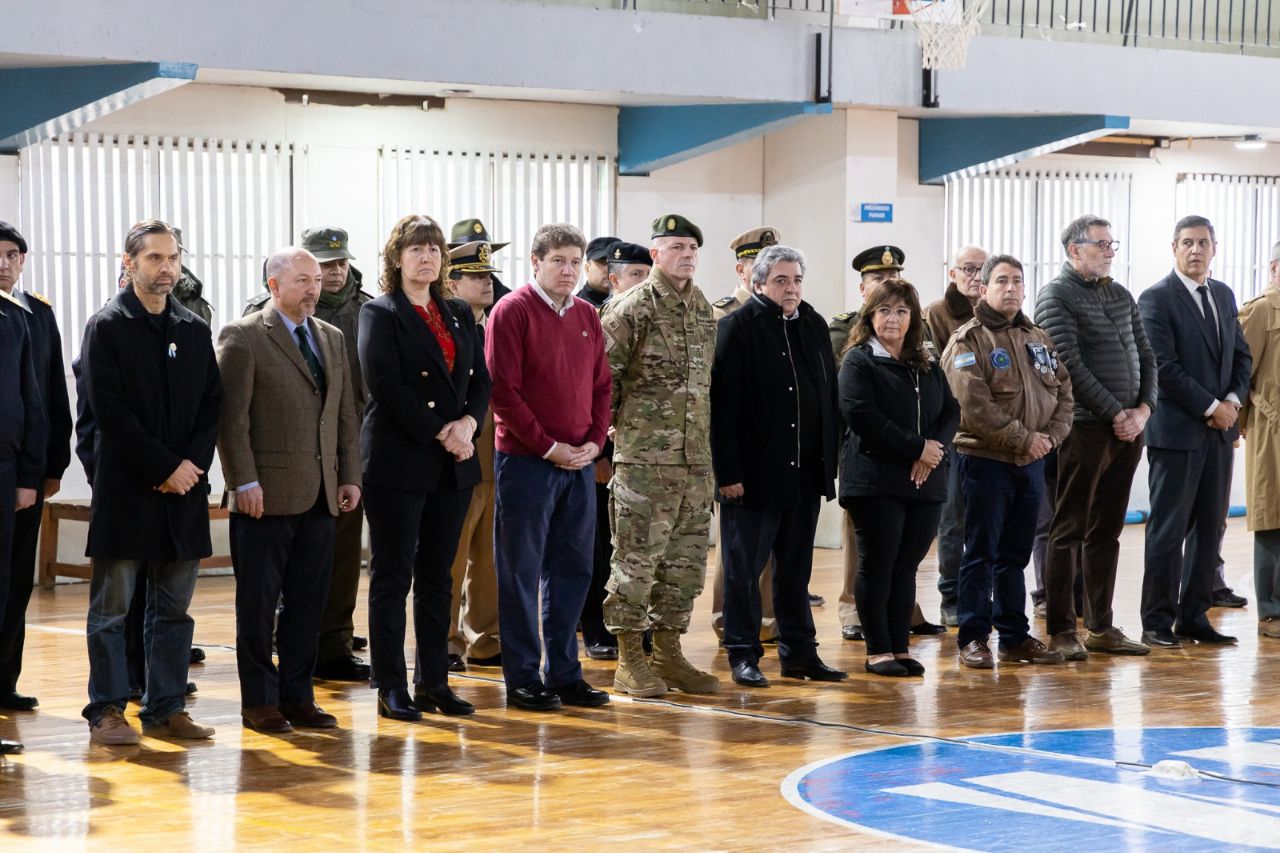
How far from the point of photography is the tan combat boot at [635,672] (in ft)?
20.8

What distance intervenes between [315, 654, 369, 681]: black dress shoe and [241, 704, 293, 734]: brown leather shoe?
981 mm

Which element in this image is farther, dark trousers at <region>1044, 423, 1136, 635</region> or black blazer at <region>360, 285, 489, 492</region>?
dark trousers at <region>1044, 423, 1136, 635</region>

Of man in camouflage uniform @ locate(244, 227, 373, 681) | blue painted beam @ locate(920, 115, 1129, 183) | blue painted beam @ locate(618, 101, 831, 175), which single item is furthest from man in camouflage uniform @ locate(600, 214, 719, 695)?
blue painted beam @ locate(920, 115, 1129, 183)

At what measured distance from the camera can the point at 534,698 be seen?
6.09m

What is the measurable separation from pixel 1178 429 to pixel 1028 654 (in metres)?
1.19

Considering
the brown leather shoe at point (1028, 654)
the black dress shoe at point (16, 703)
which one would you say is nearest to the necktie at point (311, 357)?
the black dress shoe at point (16, 703)

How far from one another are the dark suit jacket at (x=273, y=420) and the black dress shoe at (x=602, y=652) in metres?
1.73

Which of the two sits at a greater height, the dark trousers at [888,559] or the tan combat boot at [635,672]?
the dark trousers at [888,559]

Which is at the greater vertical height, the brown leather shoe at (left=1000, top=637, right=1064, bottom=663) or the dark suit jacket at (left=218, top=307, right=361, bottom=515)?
the dark suit jacket at (left=218, top=307, right=361, bottom=515)

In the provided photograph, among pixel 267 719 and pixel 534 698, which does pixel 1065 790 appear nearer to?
pixel 534 698

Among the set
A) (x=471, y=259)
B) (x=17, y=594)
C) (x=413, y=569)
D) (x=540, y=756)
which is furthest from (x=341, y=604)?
(x=540, y=756)

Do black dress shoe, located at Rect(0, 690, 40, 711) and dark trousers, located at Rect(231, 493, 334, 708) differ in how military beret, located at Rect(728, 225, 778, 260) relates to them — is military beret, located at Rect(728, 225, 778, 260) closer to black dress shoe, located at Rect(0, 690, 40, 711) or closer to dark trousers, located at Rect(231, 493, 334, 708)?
dark trousers, located at Rect(231, 493, 334, 708)

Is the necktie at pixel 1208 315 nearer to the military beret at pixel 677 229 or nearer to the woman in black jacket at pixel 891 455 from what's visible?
the woman in black jacket at pixel 891 455

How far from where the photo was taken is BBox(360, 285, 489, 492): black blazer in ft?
19.0
